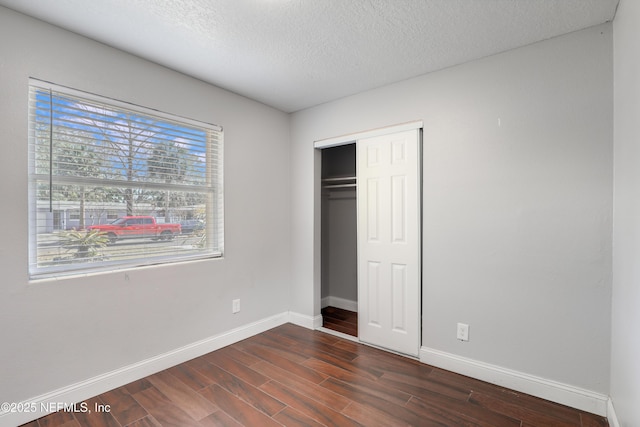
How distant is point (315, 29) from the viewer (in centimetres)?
204

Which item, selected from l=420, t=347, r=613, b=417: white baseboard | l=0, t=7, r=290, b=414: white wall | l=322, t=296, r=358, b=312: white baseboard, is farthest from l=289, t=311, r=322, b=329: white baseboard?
l=420, t=347, r=613, b=417: white baseboard

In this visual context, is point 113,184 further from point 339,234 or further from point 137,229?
point 339,234

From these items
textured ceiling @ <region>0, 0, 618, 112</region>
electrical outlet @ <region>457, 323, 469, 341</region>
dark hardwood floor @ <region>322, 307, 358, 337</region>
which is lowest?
dark hardwood floor @ <region>322, 307, 358, 337</region>

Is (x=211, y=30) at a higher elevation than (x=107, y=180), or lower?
higher

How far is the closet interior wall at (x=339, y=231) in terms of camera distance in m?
4.18

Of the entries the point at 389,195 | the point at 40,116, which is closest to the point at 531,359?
the point at 389,195

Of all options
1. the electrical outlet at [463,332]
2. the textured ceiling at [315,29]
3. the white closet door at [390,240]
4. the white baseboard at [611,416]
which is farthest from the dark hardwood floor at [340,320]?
the textured ceiling at [315,29]

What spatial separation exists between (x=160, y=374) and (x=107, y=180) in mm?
1558

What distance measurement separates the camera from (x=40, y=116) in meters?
1.98

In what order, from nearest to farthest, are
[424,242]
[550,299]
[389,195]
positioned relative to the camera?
[550,299] < [424,242] < [389,195]

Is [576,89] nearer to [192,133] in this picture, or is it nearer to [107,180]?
[192,133]

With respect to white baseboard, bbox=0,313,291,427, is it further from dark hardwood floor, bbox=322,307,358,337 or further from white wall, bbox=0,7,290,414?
dark hardwood floor, bbox=322,307,358,337

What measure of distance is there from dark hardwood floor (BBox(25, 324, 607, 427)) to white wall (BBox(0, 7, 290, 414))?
311 millimetres

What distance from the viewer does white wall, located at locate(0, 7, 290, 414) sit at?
73.1 inches
